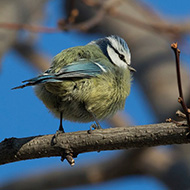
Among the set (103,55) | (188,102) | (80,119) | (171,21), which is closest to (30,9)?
(103,55)

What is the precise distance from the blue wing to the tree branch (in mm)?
375

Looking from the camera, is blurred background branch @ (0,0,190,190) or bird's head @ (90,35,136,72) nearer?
bird's head @ (90,35,136,72)

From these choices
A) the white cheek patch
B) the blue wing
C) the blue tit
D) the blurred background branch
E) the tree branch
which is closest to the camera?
the tree branch

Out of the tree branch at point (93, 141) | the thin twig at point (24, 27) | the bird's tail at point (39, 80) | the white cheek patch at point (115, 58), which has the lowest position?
the tree branch at point (93, 141)

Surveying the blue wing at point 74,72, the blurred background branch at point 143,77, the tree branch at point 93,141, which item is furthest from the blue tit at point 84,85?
the blurred background branch at point 143,77

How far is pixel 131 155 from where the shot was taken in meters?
5.49

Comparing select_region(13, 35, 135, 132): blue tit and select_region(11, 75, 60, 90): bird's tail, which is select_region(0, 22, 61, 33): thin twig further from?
select_region(11, 75, 60, 90): bird's tail

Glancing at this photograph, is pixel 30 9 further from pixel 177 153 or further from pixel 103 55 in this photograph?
pixel 177 153

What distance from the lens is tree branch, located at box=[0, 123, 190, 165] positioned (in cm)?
212

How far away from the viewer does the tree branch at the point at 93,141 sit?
6.97 feet

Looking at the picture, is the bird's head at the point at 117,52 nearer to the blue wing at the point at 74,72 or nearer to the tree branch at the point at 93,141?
the blue wing at the point at 74,72

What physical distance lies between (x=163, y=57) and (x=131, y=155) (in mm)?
1604

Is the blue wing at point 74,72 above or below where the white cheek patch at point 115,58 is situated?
below

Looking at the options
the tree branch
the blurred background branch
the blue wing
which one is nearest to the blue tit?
the blue wing
